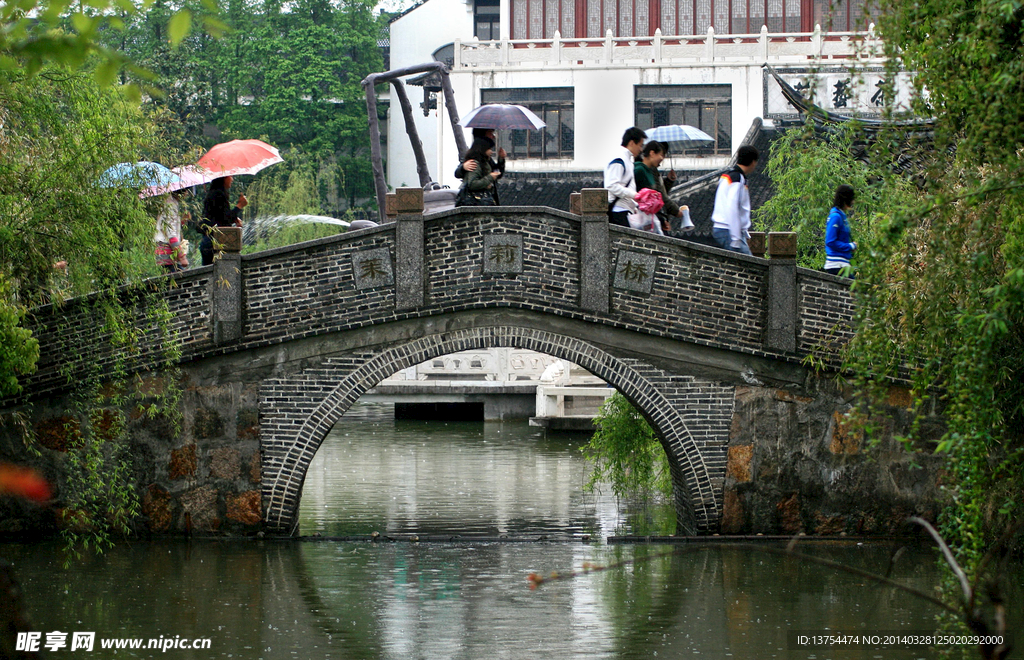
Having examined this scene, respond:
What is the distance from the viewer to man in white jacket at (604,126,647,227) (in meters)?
10.6

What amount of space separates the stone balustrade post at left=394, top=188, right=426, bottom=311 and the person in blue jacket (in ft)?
10.7

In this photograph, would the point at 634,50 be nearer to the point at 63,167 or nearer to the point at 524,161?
the point at 524,161

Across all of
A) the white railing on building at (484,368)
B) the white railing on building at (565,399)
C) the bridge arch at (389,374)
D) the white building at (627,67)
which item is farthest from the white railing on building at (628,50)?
the bridge arch at (389,374)

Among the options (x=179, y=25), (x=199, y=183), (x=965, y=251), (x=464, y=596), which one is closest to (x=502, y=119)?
(x=199, y=183)

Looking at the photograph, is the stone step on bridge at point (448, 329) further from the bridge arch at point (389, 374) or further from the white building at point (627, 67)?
the white building at point (627, 67)

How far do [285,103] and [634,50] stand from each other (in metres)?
9.68

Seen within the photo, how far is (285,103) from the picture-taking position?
3303 cm

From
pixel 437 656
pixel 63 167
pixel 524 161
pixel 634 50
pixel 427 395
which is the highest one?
pixel 634 50

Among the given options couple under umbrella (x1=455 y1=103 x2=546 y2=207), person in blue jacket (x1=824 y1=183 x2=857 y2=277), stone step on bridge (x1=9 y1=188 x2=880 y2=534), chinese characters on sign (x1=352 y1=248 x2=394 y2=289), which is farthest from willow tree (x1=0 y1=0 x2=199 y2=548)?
person in blue jacket (x1=824 y1=183 x2=857 y2=277)

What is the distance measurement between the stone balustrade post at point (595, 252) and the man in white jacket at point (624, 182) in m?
0.16

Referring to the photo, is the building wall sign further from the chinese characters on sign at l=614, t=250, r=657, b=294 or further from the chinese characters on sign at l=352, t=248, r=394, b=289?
the chinese characters on sign at l=352, t=248, r=394, b=289

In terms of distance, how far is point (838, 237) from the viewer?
10930mm

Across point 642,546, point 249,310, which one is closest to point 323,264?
point 249,310

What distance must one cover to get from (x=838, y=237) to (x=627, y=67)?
56.6 ft
